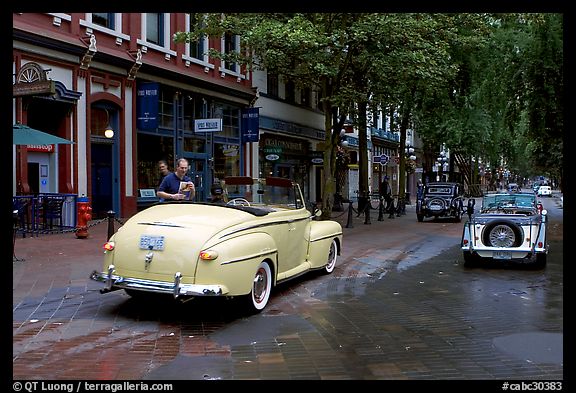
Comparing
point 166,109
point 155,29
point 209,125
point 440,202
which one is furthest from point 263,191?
point 440,202

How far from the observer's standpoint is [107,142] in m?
18.0

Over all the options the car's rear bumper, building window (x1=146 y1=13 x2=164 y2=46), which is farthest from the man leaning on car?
building window (x1=146 y1=13 x2=164 y2=46)

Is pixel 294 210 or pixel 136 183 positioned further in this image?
pixel 136 183

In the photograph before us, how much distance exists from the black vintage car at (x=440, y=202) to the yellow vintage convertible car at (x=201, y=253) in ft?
53.6

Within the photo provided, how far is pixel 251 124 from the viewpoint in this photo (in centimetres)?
2483

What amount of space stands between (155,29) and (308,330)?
16.8 meters

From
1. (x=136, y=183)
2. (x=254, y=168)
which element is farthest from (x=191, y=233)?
(x=254, y=168)

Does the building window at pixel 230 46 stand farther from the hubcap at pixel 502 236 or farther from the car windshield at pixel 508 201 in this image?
the hubcap at pixel 502 236

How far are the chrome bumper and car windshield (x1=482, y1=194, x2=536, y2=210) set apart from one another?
7933 mm

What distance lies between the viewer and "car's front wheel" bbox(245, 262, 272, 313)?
668 centimetres

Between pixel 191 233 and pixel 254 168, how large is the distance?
1999cm

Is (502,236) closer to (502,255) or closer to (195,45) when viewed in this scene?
(502,255)
